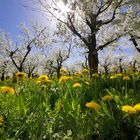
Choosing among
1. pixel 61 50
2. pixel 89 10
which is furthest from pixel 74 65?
pixel 89 10

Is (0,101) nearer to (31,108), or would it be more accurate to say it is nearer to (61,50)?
(31,108)

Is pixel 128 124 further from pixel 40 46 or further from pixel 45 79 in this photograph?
pixel 40 46

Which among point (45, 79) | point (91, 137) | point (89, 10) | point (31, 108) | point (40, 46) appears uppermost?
point (40, 46)

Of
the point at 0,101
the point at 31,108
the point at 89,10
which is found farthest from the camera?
the point at 89,10

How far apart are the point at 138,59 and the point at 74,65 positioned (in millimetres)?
32426

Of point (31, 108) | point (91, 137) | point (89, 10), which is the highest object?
point (89, 10)

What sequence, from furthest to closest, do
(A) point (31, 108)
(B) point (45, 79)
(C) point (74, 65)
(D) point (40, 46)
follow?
(C) point (74, 65), (D) point (40, 46), (B) point (45, 79), (A) point (31, 108)

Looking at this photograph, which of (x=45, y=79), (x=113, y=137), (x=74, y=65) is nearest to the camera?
(x=113, y=137)

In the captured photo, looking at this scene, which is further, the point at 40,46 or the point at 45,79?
the point at 40,46

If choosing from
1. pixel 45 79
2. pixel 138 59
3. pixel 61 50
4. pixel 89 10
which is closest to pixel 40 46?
pixel 61 50

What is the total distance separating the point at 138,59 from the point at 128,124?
6413 cm

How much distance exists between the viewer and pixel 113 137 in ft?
9.47

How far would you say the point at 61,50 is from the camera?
6681 centimetres

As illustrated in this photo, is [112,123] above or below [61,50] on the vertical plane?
below
